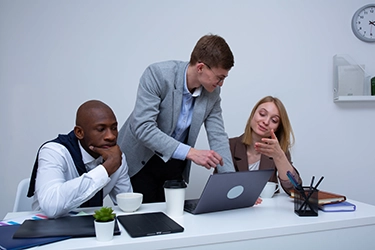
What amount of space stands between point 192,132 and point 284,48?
1364 mm

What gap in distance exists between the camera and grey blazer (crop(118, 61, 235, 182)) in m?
1.42

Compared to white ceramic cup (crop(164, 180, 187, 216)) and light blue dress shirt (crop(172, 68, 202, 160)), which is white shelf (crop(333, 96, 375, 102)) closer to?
light blue dress shirt (crop(172, 68, 202, 160))

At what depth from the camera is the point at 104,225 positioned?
2.71 feet

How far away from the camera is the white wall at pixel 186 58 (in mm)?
2111

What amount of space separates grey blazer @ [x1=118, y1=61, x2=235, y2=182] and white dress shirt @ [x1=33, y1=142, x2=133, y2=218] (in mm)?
299

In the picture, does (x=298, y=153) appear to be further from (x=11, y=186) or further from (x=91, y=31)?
(x=11, y=186)

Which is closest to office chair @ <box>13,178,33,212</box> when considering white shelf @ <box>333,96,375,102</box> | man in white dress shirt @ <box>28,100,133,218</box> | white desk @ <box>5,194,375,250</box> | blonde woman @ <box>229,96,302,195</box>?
man in white dress shirt @ <box>28,100,133,218</box>

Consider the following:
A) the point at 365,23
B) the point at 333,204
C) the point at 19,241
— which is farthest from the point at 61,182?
the point at 365,23

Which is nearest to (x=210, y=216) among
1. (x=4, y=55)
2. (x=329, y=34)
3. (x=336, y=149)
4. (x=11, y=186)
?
(x=11, y=186)

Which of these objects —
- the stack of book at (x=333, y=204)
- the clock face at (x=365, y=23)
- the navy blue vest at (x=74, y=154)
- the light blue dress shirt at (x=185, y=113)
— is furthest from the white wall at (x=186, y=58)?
the stack of book at (x=333, y=204)

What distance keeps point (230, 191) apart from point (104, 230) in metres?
0.45

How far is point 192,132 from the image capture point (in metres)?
1.62

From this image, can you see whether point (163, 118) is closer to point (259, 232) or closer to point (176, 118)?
point (176, 118)

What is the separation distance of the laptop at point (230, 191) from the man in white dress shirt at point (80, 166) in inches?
12.9
